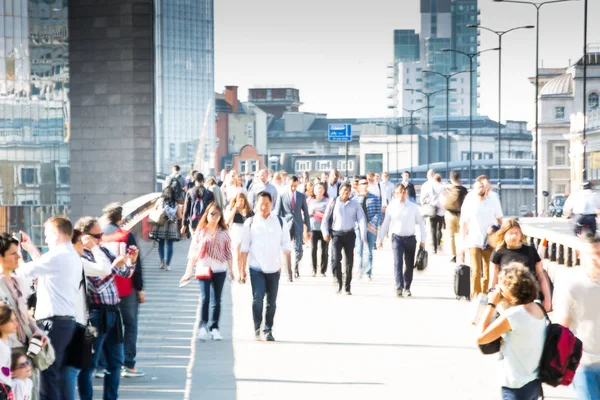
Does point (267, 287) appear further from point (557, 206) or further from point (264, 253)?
point (557, 206)

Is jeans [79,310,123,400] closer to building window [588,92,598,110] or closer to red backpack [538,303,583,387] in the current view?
red backpack [538,303,583,387]

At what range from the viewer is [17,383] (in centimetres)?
733

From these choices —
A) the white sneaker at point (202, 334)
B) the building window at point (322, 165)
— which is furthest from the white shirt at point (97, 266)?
the building window at point (322, 165)

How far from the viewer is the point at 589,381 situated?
25.5 ft

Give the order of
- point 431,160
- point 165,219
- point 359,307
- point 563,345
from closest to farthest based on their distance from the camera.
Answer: point 563,345 → point 359,307 → point 165,219 → point 431,160

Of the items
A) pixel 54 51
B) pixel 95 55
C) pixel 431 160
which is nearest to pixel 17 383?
pixel 95 55

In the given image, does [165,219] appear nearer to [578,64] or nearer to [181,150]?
[578,64]

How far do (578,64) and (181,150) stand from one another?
93.4 meters

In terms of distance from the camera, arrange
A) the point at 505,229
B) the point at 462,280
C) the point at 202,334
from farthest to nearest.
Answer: the point at 462,280, the point at 202,334, the point at 505,229

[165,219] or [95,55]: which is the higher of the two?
[95,55]

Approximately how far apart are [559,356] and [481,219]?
32.8 feet

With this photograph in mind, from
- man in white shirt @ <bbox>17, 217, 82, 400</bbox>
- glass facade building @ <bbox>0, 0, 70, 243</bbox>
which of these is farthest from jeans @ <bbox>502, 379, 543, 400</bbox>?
glass facade building @ <bbox>0, 0, 70, 243</bbox>

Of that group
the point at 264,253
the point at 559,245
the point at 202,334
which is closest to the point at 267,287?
the point at 264,253

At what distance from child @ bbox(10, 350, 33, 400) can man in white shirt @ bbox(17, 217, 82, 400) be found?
4.38 feet
